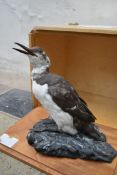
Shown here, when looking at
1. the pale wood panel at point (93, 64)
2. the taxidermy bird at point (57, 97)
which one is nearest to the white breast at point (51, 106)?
the taxidermy bird at point (57, 97)

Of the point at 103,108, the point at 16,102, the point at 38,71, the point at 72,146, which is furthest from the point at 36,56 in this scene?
the point at 16,102

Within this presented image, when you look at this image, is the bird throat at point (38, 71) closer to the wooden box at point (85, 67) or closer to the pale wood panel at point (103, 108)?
the wooden box at point (85, 67)

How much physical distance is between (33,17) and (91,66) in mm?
457

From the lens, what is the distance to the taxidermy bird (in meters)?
0.57

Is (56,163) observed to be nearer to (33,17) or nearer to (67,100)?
(67,100)

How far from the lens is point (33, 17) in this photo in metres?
1.25

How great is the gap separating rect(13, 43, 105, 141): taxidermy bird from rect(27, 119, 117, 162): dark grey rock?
0.03 meters

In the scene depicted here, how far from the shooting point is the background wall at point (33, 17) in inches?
40.0

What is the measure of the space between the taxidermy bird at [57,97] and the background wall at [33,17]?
53cm

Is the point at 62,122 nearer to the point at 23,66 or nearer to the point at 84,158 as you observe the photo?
the point at 84,158

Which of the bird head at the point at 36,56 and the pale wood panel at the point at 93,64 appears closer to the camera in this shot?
the bird head at the point at 36,56

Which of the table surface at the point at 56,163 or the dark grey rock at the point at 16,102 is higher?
the table surface at the point at 56,163

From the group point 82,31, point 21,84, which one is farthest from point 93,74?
point 21,84

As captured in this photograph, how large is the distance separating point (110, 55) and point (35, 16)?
498 mm
